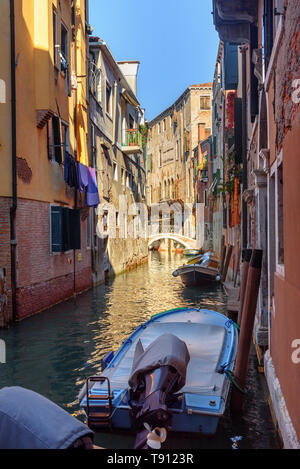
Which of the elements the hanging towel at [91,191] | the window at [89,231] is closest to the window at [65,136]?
the hanging towel at [91,191]

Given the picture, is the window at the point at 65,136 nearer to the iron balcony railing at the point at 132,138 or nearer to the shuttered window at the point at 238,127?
the shuttered window at the point at 238,127

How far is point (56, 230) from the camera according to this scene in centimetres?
1112

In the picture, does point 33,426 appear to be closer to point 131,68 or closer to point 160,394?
point 160,394

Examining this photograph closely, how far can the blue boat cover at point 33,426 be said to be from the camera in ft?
A: 6.85

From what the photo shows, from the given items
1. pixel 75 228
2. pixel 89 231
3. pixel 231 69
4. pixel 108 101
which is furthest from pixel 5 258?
pixel 108 101

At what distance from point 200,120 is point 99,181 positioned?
25491 millimetres

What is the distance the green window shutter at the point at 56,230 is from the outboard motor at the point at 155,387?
7129 mm

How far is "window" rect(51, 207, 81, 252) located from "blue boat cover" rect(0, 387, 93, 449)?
8.91 meters

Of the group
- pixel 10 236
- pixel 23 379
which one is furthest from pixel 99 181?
pixel 23 379

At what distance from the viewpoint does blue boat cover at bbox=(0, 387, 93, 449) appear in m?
2.09

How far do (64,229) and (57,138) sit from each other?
2117 millimetres

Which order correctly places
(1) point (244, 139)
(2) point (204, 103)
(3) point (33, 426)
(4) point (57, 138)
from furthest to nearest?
1. (2) point (204, 103)
2. (4) point (57, 138)
3. (1) point (244, 139)
4. (3) point (33, 426)

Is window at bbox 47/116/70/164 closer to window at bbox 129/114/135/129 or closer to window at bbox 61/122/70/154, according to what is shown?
window at bbox 61/122/70/154

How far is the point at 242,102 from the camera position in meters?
10.9
